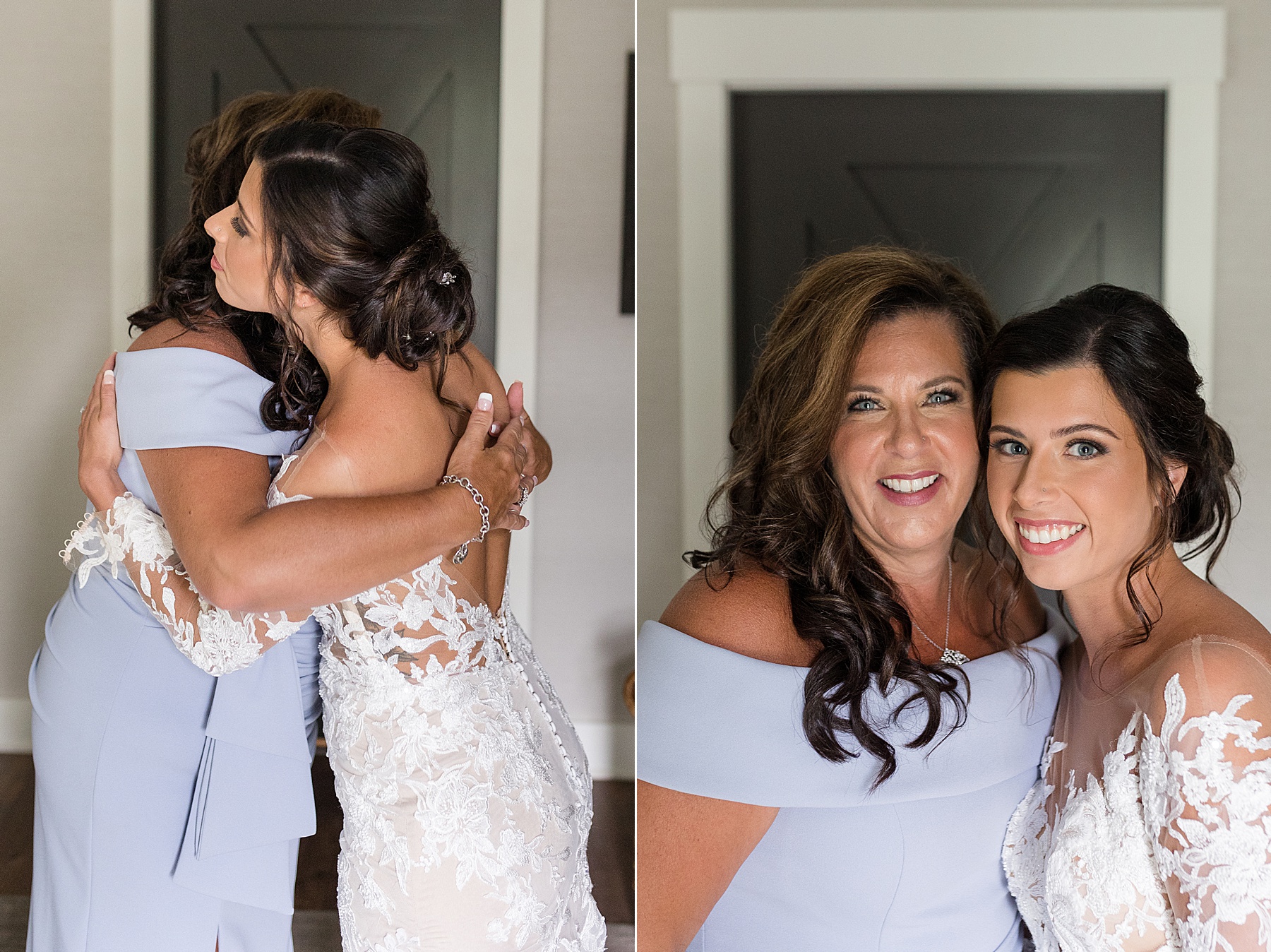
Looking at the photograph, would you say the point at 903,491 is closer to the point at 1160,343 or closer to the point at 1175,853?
the point at 1160,343

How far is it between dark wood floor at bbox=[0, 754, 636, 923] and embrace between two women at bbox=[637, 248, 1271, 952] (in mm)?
633

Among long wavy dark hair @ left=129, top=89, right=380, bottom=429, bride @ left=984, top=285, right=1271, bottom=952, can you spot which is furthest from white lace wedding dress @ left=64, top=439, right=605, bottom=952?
bride @ left=984, top=285, right=1271, bottom=952

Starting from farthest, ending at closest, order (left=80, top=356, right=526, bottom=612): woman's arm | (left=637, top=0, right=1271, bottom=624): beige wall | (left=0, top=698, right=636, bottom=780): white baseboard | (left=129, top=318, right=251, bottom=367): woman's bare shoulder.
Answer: (left=0, top=698, right=636, bottom=780): white baseboard < (left=637, top=0, right=1271, bottom=624): beige wall < (left=129, top=318, right=251, bottom=367): woman's bare shoulder < (left=80, top=356, right=526, bottom=612): woman's arm

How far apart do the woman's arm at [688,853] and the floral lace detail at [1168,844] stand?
0.42 metres

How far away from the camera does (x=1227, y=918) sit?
1133 mm

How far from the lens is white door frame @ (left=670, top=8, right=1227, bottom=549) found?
2100 mm

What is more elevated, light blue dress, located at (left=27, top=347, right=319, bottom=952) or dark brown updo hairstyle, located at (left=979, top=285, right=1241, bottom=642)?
dark brown updo hairstyle, located at (left=979, top=285, right=1241, bottom=642)

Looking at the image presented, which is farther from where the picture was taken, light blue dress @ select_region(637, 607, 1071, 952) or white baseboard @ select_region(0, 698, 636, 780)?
white baseboard @ select_region(0, 698, 636, 780)

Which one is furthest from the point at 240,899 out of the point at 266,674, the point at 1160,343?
the point at 1160,343

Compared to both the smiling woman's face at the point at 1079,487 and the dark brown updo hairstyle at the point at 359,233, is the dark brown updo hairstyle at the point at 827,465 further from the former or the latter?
the dark brown updo hairstyle at the point at 359,233

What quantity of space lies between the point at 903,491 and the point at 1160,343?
0.43 meters

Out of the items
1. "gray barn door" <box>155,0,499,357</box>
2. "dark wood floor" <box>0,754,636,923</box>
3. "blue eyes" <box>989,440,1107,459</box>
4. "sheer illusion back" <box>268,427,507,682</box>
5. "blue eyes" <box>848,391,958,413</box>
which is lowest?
"dark wood floor" <box>0,754,636,923</box>

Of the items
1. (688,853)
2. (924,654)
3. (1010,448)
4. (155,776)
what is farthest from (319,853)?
(1010,448)

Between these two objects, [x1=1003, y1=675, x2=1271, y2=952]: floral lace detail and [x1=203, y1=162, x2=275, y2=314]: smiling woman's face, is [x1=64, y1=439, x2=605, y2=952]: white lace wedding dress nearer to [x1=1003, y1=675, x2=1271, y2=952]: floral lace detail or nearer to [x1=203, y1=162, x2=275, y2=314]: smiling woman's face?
[x1=203, y1=162, x2=275, y2=314]: smiling woman's face
